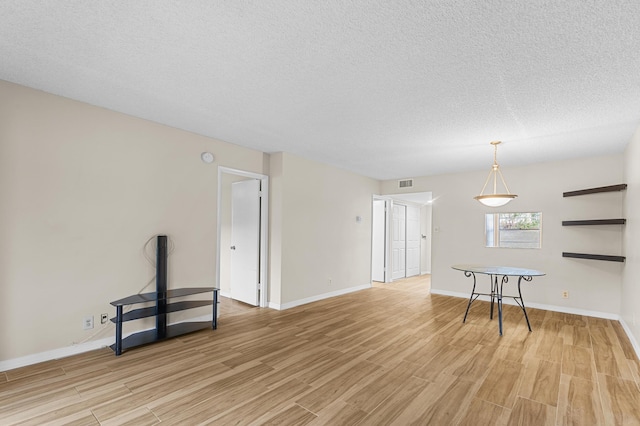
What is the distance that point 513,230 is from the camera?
5.48m

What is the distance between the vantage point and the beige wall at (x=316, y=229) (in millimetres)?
4828

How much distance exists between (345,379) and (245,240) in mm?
3115

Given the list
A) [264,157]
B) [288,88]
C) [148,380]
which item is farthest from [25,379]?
[264,157]

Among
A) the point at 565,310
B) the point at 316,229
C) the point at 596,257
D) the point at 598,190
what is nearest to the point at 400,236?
the point at 316,229

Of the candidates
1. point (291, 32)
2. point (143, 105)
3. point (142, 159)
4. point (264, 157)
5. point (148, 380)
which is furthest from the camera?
point (264, 157)

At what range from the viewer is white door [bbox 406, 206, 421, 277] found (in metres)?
8.41

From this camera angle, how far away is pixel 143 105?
3.08 meters

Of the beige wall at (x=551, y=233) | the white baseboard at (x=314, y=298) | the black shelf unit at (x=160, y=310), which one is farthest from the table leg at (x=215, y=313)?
the beige wall at (x=551, y=233)

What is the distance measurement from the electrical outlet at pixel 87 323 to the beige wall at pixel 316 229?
7.81ft

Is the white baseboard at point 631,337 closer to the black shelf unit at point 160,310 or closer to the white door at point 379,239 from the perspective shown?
the white door at point 379,239

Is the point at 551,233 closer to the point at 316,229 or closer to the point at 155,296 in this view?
the point at 316,229

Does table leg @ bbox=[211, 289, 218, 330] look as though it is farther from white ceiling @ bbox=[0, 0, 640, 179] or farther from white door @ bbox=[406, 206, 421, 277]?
white door @ bbox=[406, 206, 421, 277]

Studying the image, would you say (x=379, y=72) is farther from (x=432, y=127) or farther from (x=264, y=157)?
(x=264, y=157)

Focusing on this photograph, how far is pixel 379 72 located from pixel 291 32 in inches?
30.7
